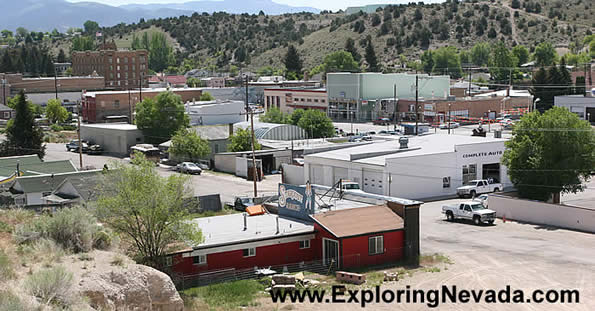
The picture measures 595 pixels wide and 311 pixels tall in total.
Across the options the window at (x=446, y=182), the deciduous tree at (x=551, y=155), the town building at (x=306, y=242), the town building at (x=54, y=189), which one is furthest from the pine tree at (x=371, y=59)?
the town building at (x=306, y=242)

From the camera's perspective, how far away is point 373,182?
43.9 m

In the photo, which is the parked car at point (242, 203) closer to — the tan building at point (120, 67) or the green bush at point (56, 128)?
the green bush at point (56, 128)

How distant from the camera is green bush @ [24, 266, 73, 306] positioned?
1625cm

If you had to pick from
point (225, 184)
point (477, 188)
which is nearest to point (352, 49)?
point (225, 184)

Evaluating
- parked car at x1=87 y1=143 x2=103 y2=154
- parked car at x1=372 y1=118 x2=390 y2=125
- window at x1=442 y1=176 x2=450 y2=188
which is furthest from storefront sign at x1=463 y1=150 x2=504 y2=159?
parked car at x1=372 y1=118 x2=390 y2=125

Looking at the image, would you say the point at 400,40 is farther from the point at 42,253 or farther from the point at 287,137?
the point at 42,253

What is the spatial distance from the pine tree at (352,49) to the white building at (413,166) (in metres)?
112

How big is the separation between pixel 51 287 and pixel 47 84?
109 m

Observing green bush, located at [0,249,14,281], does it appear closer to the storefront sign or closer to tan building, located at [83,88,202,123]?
the storefront sign

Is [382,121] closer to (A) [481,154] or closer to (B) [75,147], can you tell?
(B) [75,147]

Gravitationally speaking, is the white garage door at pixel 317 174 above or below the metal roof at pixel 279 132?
below

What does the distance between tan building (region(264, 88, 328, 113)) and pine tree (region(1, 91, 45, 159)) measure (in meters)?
41.5

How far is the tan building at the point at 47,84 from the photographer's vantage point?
4496 inches

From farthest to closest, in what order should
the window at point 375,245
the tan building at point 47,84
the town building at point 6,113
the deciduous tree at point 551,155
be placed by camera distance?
the tan building at point 47,84 → the town building at point 6,113 → the deciduous tree at point 551,155 → the window at point 375,245
